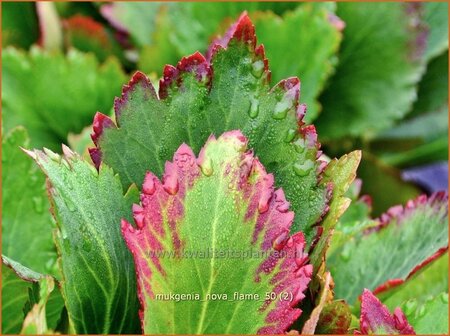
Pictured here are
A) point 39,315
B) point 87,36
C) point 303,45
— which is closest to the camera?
point 39,315

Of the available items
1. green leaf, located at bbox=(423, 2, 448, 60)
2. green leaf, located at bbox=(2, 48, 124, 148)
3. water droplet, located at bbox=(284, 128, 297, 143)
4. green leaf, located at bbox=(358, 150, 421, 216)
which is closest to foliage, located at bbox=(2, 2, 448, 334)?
water droplet, located at bbox=(284, 128, 297, 143)

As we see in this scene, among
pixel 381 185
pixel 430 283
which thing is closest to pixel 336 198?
pixel 430 283

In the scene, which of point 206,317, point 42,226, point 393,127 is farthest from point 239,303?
point 393,127

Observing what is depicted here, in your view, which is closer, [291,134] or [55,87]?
[291,134]

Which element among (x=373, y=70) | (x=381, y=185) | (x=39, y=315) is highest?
(x=373, y=70)

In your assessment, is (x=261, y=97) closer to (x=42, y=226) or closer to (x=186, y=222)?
(x=186, y=222)

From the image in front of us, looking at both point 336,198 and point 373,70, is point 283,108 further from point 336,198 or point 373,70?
point 373,70

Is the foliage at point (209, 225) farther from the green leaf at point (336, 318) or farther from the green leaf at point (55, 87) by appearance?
the green leaf at point (55, 87)
